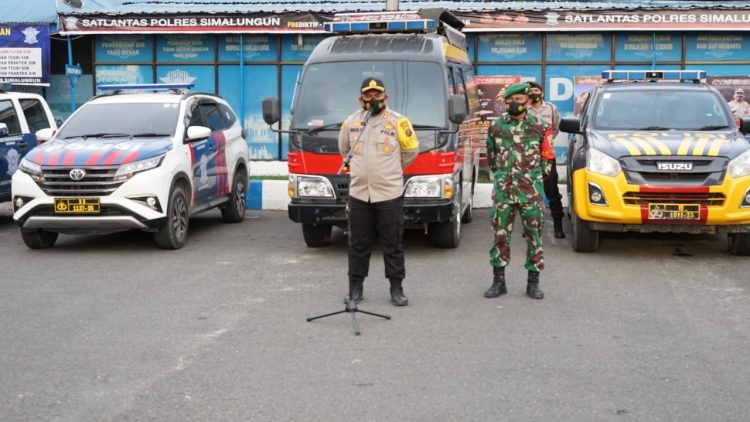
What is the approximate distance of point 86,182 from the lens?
989cm

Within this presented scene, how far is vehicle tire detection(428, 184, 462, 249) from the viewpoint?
1009 centimetres

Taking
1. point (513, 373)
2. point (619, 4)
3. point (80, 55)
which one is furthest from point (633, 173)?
point (80, 55)

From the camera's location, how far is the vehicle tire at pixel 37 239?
410 inches

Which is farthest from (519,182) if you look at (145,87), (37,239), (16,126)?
(16,126)

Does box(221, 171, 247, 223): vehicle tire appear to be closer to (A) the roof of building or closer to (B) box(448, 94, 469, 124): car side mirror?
(B) box(448, 94, 469, 124): car side mirror

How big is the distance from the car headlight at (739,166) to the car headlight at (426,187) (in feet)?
9.25

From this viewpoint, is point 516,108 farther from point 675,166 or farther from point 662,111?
point 662,111

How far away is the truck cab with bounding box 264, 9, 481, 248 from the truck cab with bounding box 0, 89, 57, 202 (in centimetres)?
431

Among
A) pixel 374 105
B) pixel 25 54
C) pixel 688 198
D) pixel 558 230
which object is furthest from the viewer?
pixel 25 54

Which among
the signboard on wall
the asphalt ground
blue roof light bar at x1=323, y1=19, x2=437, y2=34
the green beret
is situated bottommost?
the asphalt ground

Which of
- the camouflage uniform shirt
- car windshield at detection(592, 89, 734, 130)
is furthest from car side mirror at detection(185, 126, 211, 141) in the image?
car windshield at detection(592, 89, 734, 130)

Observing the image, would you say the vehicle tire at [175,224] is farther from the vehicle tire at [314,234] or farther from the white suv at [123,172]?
the vehicle tire at [314,234]

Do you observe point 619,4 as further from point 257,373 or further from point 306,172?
point 257,373

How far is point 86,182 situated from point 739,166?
21.8ft
